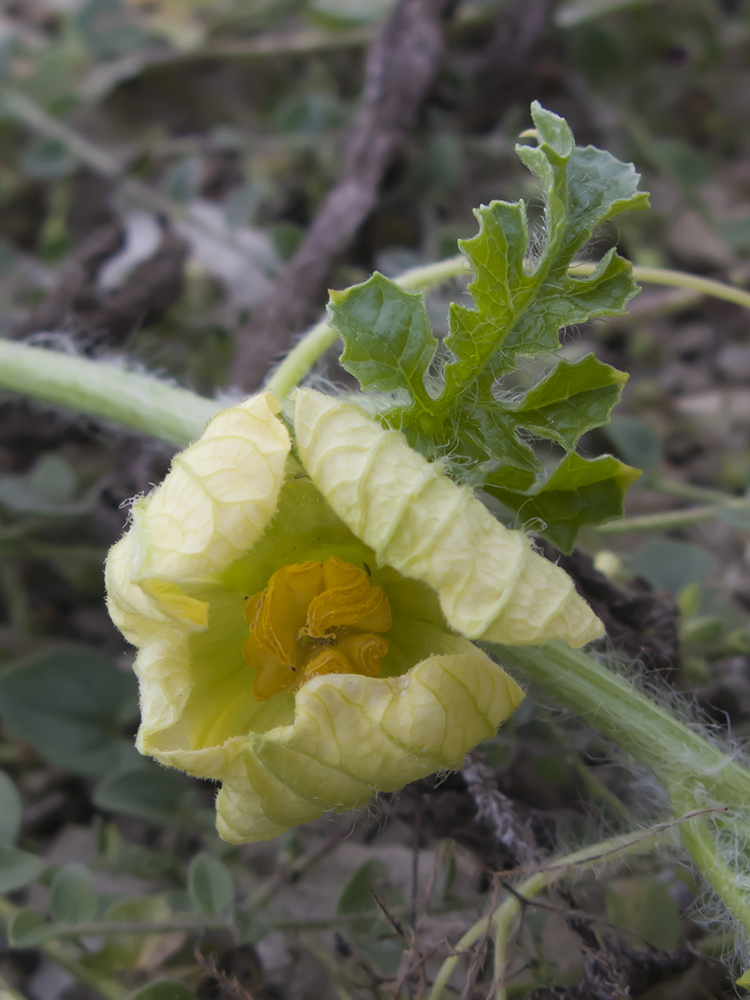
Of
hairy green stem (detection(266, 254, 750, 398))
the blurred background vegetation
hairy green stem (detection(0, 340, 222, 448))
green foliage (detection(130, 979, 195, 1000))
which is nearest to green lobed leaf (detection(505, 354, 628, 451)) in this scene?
hairy green stem (detection(266, 254, 750, 398))

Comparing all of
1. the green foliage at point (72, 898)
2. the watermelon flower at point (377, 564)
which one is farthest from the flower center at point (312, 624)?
the green foliage at point (72, 898)

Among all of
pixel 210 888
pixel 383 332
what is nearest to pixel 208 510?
pixel 383 332

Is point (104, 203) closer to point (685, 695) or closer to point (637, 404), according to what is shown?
point (637, 404)

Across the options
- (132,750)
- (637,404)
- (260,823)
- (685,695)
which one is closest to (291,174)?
(637,404)

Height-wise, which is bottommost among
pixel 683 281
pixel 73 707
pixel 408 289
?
pixel 73 707

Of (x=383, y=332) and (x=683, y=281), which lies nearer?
(x=383, y=332)

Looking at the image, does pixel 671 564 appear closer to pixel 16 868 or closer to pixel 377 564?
pixel 377 564

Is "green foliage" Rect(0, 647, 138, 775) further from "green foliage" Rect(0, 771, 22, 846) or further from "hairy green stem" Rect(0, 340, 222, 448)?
"hairy green stem" Rect(0, 340, 222, 448)

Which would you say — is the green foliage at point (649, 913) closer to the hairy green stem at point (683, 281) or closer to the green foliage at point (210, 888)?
the green foliage at point (210, 888)
